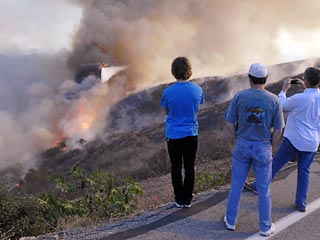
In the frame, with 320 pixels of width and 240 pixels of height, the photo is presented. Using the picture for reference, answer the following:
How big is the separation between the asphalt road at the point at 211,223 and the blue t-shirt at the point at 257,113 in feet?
3.15

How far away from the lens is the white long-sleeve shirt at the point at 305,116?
516 cm

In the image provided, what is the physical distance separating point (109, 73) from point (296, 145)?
28015mm

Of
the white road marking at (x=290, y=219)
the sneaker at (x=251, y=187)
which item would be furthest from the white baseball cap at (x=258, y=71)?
the sneaker at (x=251, y=187)

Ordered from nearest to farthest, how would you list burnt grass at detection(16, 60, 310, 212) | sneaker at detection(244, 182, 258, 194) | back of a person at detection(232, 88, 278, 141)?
1. back of a person at detection(232, 88, 278, 141)
2. sneaker at detection(244, 182, 258, 194)
3. burnt grass at detection(16, 60, 310, 212)

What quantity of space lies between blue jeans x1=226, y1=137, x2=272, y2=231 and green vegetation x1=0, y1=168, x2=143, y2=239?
5.03 ft

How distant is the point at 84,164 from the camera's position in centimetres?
2053

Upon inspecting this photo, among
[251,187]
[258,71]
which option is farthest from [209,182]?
[258,71]

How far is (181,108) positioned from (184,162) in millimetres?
674

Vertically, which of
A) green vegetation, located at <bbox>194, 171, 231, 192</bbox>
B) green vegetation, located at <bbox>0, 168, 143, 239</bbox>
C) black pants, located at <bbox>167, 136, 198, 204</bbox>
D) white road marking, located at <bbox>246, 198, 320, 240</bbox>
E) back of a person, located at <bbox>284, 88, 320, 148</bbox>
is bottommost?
green vegetation, located at <bbox>194, 171, 231, 192</bbox>

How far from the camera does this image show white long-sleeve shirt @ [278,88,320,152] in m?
5.16

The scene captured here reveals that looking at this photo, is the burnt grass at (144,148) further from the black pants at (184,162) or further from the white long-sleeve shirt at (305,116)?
the white long-sleeve shirt at (305,116)

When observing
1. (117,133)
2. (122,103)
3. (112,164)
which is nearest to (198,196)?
(112,164)

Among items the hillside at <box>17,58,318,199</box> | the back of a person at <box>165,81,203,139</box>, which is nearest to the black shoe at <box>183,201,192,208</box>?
the back of a person at <box>165,81,203,139</box>

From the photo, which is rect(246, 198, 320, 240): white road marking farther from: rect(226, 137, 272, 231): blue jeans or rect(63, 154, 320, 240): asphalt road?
rect(226, 137, 272, 231): blue jeans
